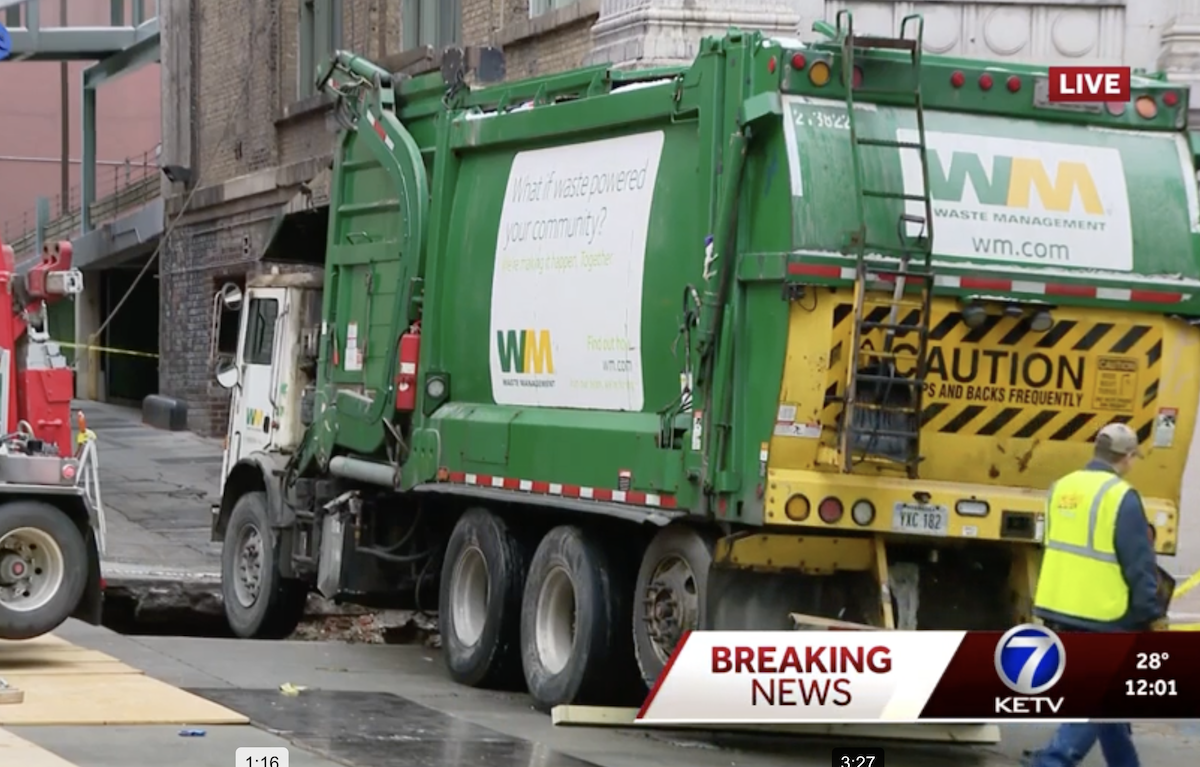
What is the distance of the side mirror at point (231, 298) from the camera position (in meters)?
16.8

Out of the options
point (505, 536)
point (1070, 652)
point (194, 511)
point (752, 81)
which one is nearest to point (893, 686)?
point (1070, 652)

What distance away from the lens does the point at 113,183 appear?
147 feet

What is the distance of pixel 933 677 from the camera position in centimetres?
861

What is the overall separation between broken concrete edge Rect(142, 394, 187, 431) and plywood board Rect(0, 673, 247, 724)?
18.0m

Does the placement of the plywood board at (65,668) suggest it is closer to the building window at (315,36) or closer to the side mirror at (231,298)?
the side mirror at (231,298)

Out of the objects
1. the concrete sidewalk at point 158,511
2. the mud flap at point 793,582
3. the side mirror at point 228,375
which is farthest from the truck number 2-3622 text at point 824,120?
the concrete sidewalk at point 158,511

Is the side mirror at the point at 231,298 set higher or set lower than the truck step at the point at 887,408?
higher

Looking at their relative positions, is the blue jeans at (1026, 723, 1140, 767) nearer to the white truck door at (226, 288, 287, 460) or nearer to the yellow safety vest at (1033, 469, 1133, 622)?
the yellow safety vest at (1033, 469, 1133, 622)

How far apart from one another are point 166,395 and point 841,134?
21.6 metres

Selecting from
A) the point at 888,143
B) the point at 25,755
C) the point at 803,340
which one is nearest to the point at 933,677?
the point at 803,340

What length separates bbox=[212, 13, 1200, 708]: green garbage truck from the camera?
34.4 feet

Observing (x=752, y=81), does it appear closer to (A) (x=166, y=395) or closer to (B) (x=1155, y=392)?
(B) (x=1155, y=392)

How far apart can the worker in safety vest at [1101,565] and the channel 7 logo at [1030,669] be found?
0.85 ft
